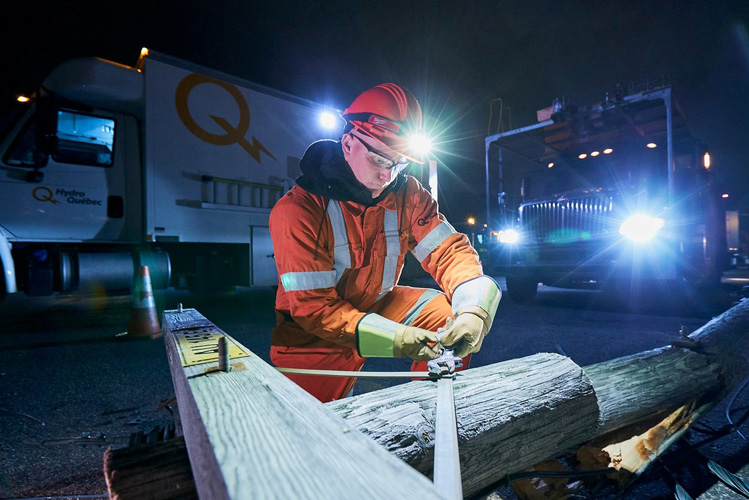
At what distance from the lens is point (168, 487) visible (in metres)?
0.92

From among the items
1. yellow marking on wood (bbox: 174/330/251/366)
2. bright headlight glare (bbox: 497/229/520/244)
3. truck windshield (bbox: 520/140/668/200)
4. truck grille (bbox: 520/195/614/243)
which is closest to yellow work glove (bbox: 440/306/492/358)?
yellow marking on wood (bbox: 174/330/251/366)

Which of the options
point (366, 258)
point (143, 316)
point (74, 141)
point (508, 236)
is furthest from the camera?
point (508, 236)

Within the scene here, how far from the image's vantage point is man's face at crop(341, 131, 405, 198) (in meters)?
1.56

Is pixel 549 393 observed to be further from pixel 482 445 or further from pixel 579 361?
pixel 579 361

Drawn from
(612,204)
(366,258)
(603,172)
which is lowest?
(366,258)

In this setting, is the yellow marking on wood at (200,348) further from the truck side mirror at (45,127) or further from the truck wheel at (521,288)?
the truck wheel at (521,288)

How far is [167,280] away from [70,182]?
178 centimetres

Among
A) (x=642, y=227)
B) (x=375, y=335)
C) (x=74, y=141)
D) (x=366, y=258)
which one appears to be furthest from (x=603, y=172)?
(x=74, y=141)

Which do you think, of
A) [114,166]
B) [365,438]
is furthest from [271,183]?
[365,438]

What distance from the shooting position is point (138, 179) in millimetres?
5570

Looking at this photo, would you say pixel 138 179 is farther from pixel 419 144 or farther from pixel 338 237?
pixel 419 144

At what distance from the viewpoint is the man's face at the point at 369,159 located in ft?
5.10

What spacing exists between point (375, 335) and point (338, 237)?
0.46 meters

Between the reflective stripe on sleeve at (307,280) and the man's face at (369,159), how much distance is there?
43 cm
